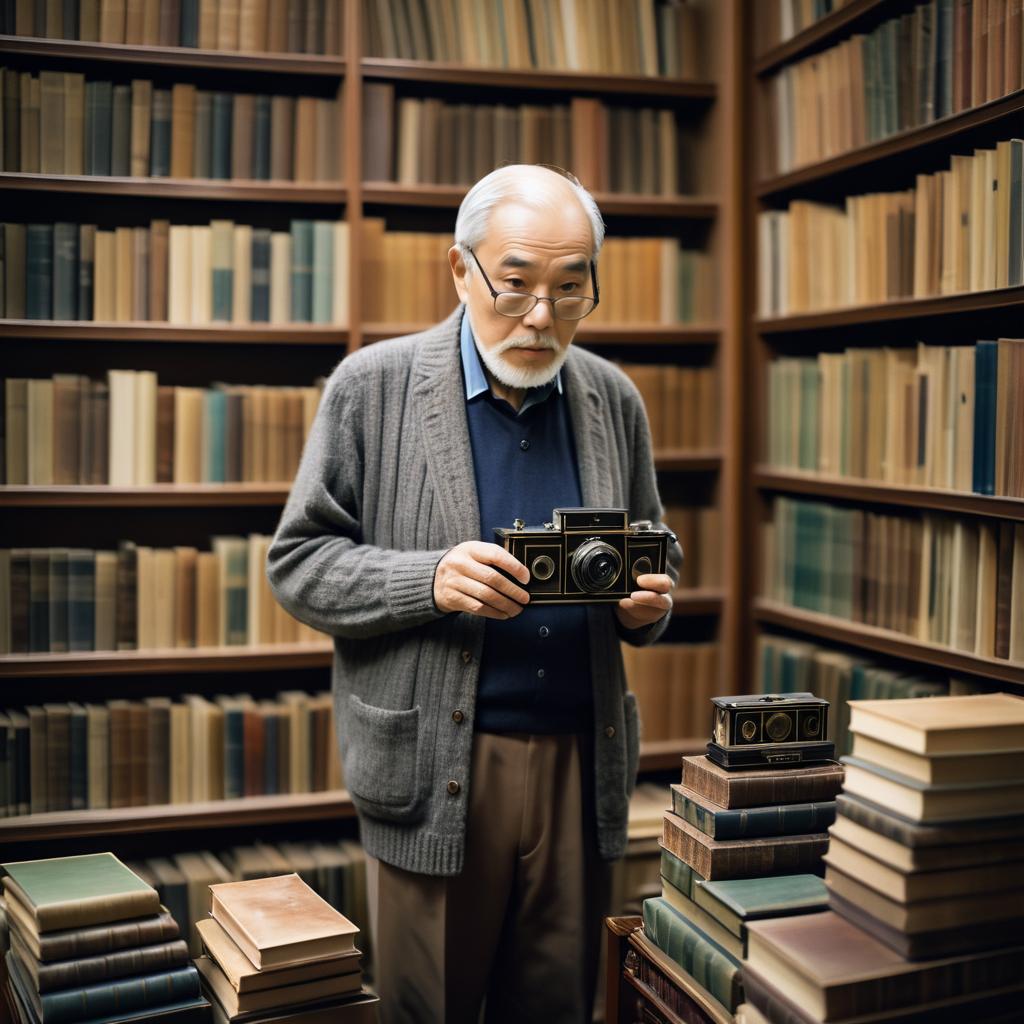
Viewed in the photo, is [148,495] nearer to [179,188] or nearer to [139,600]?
[139,600]

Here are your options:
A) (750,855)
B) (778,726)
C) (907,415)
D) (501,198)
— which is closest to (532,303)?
(501,198)

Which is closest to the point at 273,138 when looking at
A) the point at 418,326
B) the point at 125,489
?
the point at 418,326

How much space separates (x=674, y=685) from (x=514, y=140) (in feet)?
5.06

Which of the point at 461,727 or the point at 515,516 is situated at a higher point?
the point at 515,516

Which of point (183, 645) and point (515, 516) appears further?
point (183, 645)

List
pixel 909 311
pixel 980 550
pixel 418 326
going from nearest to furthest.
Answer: pixel 980 550
pixel 909 311
pixel 418 326

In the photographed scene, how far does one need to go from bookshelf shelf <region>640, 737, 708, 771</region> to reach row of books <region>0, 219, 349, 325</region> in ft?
4.63

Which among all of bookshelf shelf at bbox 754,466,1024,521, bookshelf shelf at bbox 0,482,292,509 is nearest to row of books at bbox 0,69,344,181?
bookshelf shelf at bbox 0,482,292,509

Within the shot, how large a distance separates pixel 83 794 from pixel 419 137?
6.08 ft

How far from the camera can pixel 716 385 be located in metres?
3.37

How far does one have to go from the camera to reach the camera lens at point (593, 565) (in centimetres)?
167

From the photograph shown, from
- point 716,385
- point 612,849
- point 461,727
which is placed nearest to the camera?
point 461,727

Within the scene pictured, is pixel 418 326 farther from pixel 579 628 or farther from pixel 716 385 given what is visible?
pixel 579 628

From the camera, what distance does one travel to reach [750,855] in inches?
53.2
